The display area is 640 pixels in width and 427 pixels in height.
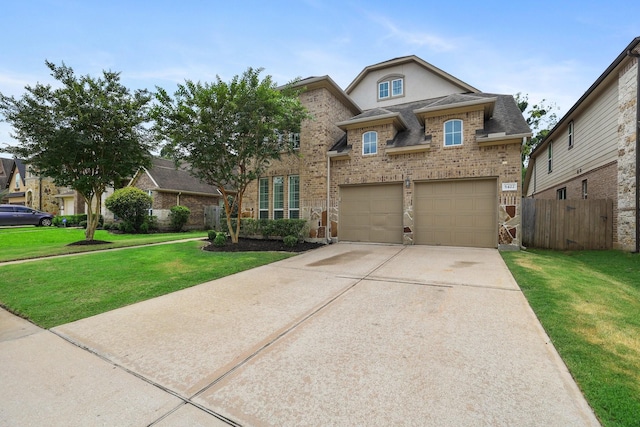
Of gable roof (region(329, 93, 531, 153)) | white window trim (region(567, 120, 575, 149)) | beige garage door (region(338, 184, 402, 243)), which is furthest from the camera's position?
white window trim (region(567, 120, 575, 149))

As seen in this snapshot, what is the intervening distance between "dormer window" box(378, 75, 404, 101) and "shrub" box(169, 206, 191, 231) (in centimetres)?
1404

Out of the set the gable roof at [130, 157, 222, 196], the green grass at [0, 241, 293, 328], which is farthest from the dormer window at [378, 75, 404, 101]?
the gable roof at [130, 157, 222, 196]

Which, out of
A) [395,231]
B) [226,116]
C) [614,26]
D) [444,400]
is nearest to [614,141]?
[614,26]

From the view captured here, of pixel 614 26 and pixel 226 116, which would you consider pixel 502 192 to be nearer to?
pixel 614 26

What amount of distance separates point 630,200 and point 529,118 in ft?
66.6

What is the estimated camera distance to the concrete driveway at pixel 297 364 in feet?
6.53

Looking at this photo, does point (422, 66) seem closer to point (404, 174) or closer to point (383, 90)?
point (383, 90)

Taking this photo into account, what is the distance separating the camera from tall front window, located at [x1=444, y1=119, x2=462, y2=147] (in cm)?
995

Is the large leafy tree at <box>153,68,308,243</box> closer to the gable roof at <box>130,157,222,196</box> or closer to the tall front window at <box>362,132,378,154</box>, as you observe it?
the tall front window at <box>362,132,378,154</box>

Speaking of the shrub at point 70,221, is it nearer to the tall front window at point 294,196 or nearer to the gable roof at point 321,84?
the tall front window at point 294,196

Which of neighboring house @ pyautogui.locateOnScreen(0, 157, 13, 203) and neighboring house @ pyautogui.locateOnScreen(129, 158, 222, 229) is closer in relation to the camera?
neighboring house @ pyautogui.locateOnScreen(129, 158, 222, 229)

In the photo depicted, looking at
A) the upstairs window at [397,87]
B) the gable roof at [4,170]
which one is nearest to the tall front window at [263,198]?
the upstairs window at [397,87]

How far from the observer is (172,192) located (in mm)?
19141

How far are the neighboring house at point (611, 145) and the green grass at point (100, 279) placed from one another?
35.2 ft
